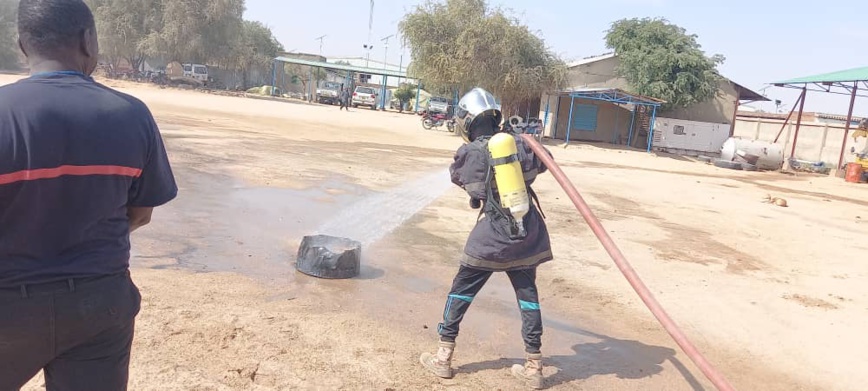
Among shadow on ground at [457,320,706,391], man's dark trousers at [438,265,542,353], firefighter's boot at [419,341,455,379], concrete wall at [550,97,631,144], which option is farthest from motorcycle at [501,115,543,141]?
concrete wall at [550,97,631,144]

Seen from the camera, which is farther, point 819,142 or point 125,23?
point 125,23

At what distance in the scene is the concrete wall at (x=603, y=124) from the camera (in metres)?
32.0

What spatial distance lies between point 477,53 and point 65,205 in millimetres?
27762

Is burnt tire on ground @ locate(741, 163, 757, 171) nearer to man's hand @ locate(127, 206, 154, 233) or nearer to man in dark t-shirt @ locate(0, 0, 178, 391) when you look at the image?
man's hand @ locate(127, 206, 154, 233)

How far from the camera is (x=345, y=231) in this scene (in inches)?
291

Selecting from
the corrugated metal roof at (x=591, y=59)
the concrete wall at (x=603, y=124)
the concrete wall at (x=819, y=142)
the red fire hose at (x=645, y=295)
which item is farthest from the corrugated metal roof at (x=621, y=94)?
the red fire hose at (x=645, y=295)

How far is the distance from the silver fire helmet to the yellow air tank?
27 cm

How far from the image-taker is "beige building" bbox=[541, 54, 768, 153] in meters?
31.5

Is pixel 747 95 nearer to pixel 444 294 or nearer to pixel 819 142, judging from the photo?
pixel 819 142

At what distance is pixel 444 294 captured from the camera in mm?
5441

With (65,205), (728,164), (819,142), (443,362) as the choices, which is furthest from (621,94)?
(65,205)

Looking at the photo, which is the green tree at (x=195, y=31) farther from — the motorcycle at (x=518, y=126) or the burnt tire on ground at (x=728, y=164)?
the motorcycle at (x=518, y=126)

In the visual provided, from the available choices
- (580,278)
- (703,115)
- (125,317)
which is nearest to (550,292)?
(580,278)

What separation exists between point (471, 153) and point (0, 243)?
249 centimetres
